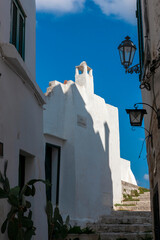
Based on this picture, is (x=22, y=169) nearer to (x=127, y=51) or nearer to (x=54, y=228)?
(x=54, y=228)

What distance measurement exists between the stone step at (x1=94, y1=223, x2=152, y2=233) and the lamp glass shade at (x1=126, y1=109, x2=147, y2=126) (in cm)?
604

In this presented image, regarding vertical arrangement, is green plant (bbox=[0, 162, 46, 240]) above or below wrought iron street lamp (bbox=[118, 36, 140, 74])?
below

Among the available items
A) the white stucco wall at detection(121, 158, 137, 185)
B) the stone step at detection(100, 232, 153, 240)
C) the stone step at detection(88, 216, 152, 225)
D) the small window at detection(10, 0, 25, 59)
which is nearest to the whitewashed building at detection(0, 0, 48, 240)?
the small window at detection(10, 0, 25, 59)

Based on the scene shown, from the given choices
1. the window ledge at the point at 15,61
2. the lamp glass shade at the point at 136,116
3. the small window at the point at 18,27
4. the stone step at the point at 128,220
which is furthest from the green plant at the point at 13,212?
the stone step at the point at 128,220

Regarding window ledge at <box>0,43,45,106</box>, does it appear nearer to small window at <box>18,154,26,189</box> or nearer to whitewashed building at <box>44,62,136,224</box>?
small window at <box>18,154,26,189</box>

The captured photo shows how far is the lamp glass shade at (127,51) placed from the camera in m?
6.98

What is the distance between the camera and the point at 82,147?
13.7 metres

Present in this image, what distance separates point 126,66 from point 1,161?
3.08m

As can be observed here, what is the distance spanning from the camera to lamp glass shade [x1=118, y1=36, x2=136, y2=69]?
22.9 ft

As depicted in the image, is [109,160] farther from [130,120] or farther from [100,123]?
[130,120]

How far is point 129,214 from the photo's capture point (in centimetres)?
1341

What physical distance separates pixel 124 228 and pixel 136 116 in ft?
20.6

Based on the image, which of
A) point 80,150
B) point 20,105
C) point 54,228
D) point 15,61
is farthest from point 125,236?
point 15,61

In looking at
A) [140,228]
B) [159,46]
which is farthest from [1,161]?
[140,228]
